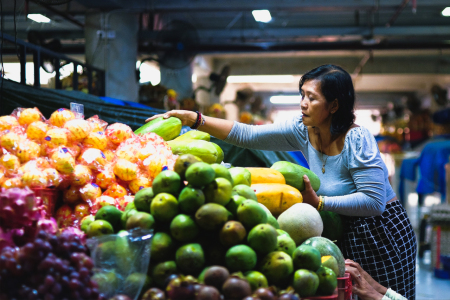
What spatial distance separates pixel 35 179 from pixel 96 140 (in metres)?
0.38

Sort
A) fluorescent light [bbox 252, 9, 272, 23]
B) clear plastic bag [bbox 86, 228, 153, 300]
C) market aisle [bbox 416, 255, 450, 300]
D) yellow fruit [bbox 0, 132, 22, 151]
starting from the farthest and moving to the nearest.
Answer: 1. fluorescent light [bbox 252, 9, 272, 23]
2. market aisle [bbox 416, 255, 450, 300]
3. yellow fruit [bbox 0, 132, 22, 151]
4. clear plastic bag [bbox 86, 228, 153, 300]

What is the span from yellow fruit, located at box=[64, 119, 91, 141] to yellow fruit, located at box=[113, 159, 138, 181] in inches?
8.2

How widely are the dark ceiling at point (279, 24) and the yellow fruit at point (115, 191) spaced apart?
5.25 meters

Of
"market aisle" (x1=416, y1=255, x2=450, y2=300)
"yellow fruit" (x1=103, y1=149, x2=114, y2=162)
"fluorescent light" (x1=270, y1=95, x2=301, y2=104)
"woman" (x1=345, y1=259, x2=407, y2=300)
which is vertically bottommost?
"market aisle" (x1=416, y1=255, x2=450, y2=300)

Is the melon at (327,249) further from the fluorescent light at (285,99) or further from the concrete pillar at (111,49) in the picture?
the fluorescent light at (285,99)

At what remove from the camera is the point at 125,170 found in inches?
63.6

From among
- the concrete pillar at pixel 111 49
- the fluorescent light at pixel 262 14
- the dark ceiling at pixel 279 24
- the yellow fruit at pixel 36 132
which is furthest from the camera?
the fluorescent light at pixel 262 14

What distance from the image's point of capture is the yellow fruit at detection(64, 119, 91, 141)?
67.3 inches

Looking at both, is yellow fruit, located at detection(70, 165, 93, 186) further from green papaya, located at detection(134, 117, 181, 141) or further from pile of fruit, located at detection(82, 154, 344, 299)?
green papaya, located at detection(134, 117, 181, 141)

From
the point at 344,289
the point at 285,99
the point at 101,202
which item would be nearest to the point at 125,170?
the point at 101,202

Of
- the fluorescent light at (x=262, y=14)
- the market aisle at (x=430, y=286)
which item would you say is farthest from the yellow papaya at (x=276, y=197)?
the fluorescent light at (x=262, y=14)

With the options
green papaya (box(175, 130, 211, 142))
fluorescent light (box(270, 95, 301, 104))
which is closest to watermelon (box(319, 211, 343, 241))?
green papaya (box(175, 130, 211, 142))

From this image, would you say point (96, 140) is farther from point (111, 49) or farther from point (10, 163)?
point (111, 49)

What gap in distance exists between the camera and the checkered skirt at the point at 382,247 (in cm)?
191
